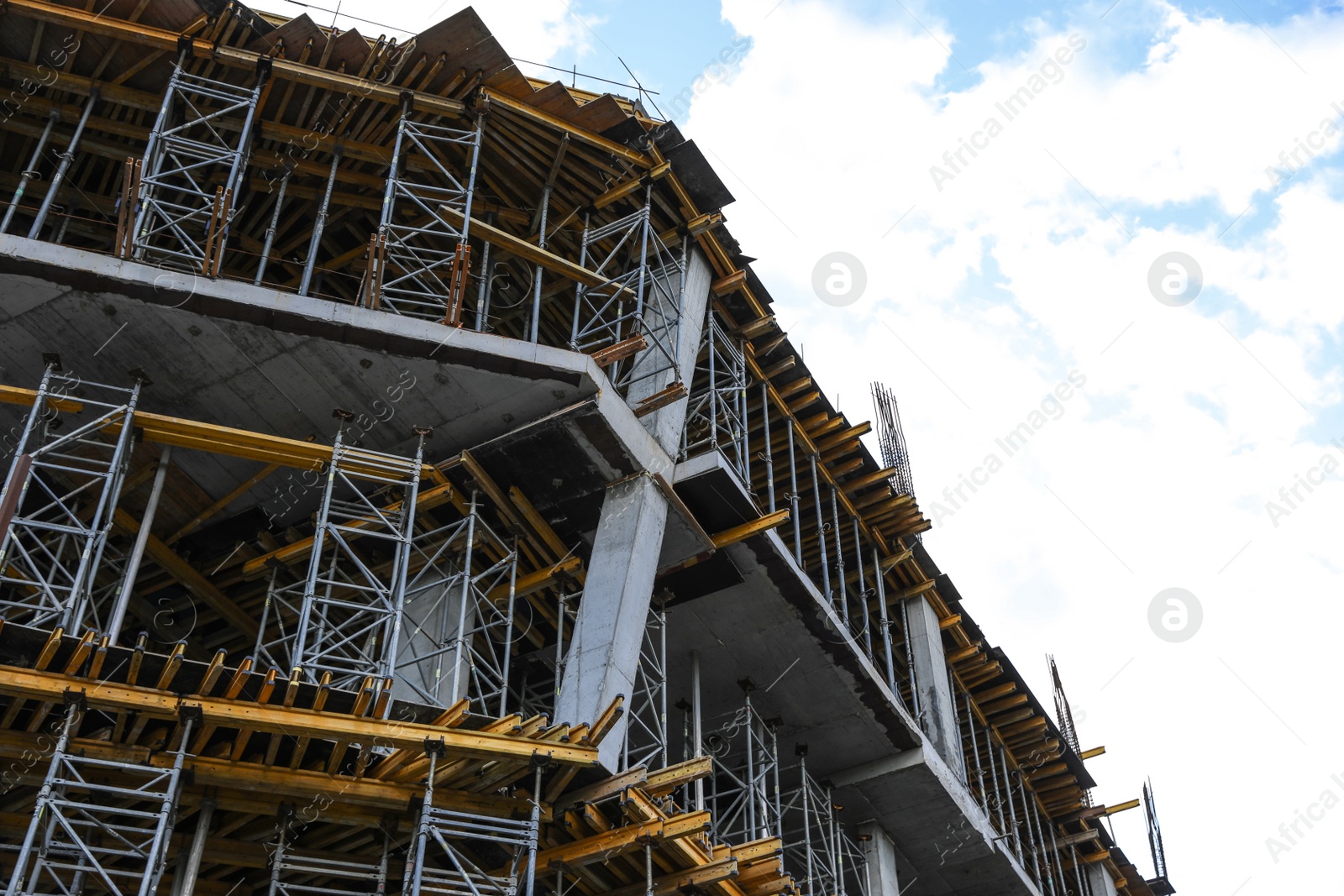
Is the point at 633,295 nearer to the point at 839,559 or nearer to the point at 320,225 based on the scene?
the point at 320,225

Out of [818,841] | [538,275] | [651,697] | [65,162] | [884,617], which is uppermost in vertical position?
[65,162]

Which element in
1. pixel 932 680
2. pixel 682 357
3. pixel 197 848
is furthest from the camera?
pixel 932 680

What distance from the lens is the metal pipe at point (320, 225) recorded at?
720 inches

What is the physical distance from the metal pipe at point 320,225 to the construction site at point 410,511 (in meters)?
0.09

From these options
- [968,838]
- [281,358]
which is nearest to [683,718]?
[968,838]

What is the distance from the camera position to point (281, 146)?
69.2ft

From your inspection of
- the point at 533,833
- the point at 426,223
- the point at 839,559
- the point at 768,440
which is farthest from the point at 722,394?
the point at 533,833

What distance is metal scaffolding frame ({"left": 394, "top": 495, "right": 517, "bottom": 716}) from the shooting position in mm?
16703

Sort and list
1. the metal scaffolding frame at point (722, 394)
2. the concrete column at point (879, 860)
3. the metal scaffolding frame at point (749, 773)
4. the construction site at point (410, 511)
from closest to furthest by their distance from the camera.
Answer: the construction site at point (410, 511)
the metal scaffolding frame at point (749, 773)
the metal scaffolding frame at point (722, 394)
the concrete column at point (879, 860)

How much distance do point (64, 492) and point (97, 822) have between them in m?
8.47

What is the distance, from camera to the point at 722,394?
23.4m

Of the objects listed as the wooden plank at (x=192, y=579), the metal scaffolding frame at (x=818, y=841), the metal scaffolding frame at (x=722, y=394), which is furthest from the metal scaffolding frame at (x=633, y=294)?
the metal scaffolding frame at (x=818, y=841)

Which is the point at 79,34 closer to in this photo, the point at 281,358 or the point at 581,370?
the point at 281,358

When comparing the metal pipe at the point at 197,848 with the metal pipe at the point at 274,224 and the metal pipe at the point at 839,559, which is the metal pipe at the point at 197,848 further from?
the metal pipe at the point at 839,559
